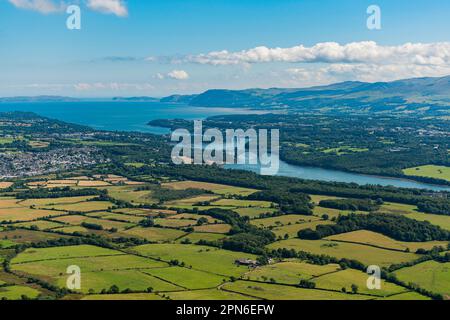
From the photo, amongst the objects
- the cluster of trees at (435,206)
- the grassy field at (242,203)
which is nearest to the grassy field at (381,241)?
the cluster of trees at (435,206)

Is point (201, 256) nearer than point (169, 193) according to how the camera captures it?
Yes

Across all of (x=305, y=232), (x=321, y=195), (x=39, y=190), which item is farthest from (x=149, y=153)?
(x=305, y=232)

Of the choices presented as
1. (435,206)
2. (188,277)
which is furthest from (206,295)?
(435,206)

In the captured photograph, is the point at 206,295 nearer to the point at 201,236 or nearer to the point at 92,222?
the point at 201,236

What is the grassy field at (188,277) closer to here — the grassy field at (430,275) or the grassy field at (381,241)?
the grassy field at (430,275)

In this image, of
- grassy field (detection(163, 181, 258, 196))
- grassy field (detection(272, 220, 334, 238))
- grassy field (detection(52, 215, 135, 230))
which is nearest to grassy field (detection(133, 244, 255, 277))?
grassy field (detection(272, 220, 334, 238))
